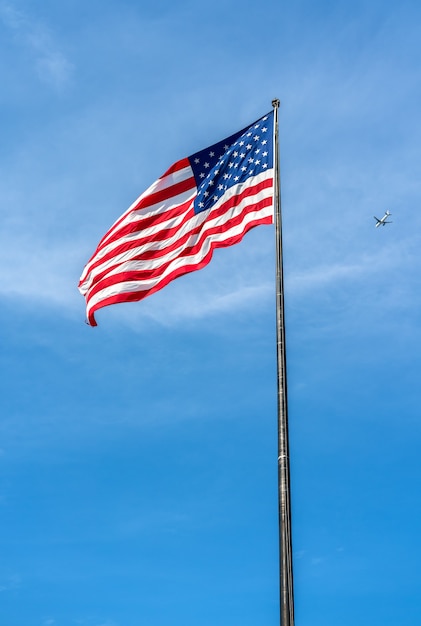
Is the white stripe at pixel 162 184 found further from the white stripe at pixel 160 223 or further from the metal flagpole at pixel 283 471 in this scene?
the metal flagpole at pixel 283 471

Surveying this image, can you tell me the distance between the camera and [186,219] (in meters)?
23.5

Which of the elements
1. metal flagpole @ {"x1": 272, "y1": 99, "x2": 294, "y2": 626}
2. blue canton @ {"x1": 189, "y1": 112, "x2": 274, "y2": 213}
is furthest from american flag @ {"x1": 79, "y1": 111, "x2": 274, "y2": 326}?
metal flagpole @ {"x1": 272, "y1": 99, "x2": 294, "y2": 626}

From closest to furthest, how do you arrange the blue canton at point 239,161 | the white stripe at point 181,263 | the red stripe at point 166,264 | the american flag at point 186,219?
the white stripe at point 181,263 < the red stripe at point 166,264 < the american flag at point 186,219 < the blue canton at point 239,161

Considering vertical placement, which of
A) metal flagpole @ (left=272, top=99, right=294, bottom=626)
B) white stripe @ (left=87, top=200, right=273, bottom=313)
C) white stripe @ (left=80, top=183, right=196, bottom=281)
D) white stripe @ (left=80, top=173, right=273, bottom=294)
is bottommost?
metal flagpole @ (left=272, top=99, right=294, bottom=626)

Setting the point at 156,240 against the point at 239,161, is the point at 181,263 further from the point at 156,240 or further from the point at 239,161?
the point at 239,161

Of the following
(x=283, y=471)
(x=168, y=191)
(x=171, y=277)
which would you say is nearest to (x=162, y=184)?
(x=168, y=191)

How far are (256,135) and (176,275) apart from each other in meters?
5.19

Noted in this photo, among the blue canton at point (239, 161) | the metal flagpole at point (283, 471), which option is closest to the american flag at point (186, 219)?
the blue canton at point (239, 161)

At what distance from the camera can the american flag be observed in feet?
71.5

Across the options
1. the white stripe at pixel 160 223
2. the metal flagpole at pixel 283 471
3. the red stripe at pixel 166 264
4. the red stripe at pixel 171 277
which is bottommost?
the metal flagpole at pixel 283 471

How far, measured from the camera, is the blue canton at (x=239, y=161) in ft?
72.7

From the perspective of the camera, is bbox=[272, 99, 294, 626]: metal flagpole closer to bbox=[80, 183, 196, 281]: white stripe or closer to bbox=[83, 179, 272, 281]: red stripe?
bbox=[83, 179, 272, 281]: red stripe

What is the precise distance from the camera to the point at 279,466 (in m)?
15.6

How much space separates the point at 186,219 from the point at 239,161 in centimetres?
260
